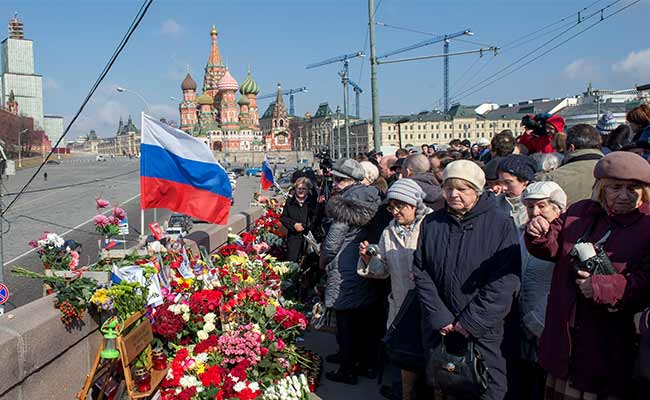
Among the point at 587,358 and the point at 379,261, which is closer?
the point at 587,358

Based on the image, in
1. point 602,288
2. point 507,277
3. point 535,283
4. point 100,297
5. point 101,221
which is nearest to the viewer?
point 602,288

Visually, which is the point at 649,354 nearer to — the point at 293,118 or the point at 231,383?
A: the point at 231,383

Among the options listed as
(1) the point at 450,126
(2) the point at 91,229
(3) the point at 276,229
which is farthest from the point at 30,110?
(3) the point at 276,229

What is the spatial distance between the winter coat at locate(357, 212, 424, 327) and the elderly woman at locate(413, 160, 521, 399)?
0.66m

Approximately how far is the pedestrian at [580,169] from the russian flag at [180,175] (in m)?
3.97

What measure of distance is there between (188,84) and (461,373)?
127 meters

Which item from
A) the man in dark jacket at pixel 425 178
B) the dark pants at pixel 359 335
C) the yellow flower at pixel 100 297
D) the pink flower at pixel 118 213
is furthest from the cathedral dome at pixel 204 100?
the yellow flower at pixel 100 297

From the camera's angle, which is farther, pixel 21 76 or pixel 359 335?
pixel 21 76

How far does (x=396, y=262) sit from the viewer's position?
181 inches

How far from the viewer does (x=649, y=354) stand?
273 cm

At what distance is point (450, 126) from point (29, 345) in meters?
110

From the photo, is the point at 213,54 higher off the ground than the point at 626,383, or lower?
higher

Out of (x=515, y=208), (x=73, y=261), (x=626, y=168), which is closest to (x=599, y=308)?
(x=626, y=168)

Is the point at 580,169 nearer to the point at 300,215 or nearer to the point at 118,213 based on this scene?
the point at 300,215
